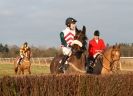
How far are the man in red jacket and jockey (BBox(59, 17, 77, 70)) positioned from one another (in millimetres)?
2063

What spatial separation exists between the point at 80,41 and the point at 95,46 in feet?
10.6

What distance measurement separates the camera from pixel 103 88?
13.2 meters

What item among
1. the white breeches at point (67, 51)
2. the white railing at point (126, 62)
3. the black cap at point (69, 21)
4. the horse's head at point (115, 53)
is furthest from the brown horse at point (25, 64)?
the white breeches at point (67, 51)

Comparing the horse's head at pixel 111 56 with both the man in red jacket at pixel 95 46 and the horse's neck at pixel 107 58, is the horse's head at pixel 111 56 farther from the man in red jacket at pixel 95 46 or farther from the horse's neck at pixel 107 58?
the man in red jacket at pixel 95 46

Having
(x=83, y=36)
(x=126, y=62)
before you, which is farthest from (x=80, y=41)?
(x=126, y=62)

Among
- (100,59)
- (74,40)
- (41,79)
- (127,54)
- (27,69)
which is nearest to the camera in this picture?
(41,79)

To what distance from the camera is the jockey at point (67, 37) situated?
1686 cm

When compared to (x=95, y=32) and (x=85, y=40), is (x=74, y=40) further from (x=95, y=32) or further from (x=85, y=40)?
(x=95, y=32)

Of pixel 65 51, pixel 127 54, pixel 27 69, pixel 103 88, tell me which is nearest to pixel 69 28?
pixel 65 51

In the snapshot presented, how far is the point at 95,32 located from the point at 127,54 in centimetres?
3939

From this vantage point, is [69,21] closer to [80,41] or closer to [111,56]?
[80,41]

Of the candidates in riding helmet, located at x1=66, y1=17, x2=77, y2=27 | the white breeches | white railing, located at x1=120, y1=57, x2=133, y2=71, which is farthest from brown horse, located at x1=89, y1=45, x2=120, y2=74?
white railing, located at x1=120, y1=57, x2=133, y2=71

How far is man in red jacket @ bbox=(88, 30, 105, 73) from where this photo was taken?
19.1m

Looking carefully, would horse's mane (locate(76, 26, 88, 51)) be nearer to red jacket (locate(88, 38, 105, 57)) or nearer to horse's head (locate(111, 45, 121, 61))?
horse's head (locate(111, 45, 121, 61))
